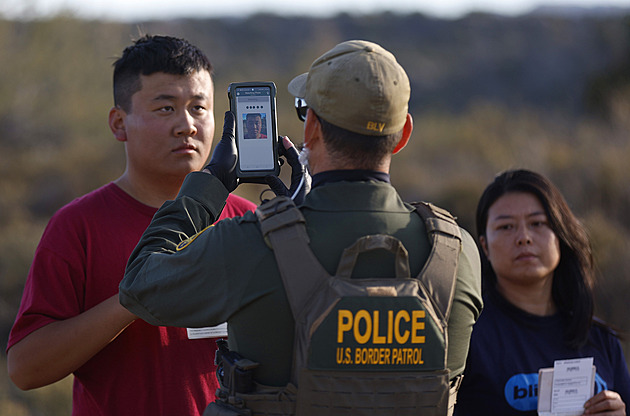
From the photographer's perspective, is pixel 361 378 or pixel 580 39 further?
pixel 580 39

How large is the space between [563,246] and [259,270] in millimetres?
2376

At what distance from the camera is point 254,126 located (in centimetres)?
261

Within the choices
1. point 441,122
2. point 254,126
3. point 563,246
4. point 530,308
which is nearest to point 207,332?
point 254,126

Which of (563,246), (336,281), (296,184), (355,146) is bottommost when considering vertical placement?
(563,246)

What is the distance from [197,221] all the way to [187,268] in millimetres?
→ 283

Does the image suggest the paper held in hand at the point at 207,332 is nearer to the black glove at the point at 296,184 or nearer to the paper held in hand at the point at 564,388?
the black glove at the point at 296,184

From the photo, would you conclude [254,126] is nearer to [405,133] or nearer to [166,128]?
[166,128]

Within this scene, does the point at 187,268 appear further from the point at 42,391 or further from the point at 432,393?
the point at 42,391

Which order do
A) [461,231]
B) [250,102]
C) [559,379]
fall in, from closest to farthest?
[461,231] → [250,102] → [559,379]

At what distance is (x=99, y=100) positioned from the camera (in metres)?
21.0

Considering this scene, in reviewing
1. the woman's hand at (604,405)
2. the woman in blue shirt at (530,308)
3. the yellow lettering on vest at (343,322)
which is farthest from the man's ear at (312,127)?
the woman's hand at (604,405)

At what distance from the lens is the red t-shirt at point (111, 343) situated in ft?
8.10

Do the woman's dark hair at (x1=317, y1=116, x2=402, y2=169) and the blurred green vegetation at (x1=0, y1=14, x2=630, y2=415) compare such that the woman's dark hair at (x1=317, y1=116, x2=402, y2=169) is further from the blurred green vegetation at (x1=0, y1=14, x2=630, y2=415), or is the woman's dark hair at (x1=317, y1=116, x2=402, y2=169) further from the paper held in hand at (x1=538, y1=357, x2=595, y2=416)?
the blurred green vegetation at (x1=0, y1=14, x2=630, y2=415)

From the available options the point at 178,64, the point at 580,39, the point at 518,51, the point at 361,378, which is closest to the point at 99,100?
the point at 178,64
